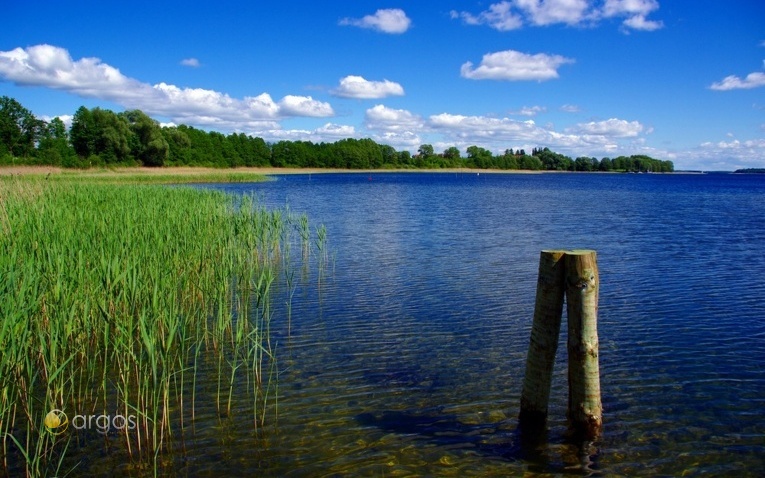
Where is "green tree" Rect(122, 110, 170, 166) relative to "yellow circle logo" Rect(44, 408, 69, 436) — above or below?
above

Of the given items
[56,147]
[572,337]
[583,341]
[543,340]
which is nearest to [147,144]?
[56,147]

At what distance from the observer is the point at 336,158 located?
150 metres

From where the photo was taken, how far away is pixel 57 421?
5.31 m

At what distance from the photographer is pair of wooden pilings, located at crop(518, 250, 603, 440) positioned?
5121mm

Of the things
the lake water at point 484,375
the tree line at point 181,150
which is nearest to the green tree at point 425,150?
the tree line at point 181,150

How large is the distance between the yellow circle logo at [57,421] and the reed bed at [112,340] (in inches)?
0.7

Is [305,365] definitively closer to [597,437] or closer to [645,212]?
[597,437]

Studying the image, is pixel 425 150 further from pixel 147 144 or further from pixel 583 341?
pixel 583 341

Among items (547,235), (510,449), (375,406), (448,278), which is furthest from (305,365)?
(547,235)

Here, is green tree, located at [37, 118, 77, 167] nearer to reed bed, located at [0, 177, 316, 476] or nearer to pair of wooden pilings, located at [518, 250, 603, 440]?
reed bed, located at [0, 177, 316, 476]

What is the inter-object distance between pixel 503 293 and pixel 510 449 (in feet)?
21.0

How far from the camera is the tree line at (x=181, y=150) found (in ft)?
226

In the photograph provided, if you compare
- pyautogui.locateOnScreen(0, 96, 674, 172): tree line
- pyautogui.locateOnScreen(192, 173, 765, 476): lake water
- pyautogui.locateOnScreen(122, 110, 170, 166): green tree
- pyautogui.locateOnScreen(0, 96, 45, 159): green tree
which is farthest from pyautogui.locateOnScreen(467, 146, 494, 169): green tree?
pyautogui.locateOnScreen(192, 173, 765, 476): lake water

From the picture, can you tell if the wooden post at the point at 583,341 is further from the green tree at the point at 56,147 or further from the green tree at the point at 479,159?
the green tree at the point at 479,159
